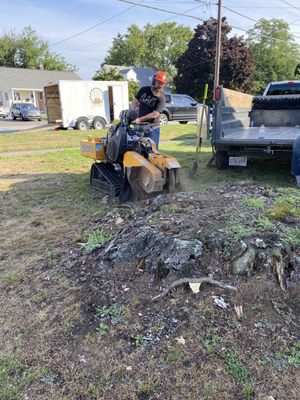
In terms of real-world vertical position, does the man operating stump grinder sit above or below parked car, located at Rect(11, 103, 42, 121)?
above

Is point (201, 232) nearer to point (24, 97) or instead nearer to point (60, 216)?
point (60, 216)

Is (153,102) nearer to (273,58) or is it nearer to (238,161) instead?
(238,161)

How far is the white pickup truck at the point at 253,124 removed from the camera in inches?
238

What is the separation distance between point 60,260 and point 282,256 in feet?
6.24

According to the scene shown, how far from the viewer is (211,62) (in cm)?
3200

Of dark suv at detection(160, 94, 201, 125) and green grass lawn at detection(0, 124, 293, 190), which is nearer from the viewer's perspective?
green grass lawn at detection(0, 124, 293, 190)

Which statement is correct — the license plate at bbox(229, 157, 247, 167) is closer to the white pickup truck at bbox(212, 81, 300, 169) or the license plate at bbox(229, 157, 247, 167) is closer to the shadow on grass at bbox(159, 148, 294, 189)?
the white pickup truck at bbox(212, 81, 300, 169)

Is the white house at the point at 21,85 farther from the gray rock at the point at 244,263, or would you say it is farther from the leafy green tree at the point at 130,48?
the gray rock at the point at 244,263

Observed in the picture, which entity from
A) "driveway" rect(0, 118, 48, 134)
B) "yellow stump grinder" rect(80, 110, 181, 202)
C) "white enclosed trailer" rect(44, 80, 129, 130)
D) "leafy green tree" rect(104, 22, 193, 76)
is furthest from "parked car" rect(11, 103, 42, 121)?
"leafy green tree" rect(104, 22, 193, 76)

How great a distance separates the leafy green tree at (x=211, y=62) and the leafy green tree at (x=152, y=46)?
31329 millimetres

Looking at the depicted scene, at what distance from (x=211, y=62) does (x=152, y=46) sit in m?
36.6

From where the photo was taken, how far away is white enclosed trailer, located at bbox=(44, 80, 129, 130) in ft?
59.9

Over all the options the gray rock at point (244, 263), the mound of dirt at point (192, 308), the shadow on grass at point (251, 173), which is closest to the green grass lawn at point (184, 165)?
the shadow on grass at point (251, 173)

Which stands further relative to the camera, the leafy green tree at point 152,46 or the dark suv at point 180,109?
the leafy green tree at point 152,46
